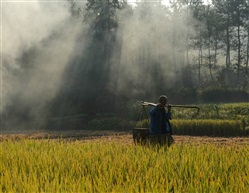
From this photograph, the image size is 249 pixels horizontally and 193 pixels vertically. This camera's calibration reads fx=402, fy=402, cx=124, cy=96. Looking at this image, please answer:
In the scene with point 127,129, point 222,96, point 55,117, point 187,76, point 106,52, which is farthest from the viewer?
point 187,76

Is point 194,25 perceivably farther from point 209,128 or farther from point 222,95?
point 209,128

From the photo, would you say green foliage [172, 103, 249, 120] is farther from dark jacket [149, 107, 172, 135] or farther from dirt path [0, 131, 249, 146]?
dark jacket [149, 107, 172, 135]

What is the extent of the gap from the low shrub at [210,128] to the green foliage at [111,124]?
4.52 meters

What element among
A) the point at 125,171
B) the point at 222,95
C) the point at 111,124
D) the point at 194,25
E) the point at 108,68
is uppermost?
the point at 194,25

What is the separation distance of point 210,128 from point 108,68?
23.5 m

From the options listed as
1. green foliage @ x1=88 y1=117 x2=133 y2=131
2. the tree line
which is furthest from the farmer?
the tree line

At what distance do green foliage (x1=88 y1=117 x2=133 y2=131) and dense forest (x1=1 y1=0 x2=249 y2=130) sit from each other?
5623 mm

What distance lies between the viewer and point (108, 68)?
41.0 meters

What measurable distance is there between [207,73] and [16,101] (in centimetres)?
3337

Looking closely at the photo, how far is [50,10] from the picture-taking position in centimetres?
4109

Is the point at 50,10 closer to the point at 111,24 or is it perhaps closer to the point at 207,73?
the point at 111,24

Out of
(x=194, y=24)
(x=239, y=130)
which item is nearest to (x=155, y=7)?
(x=194, y=24)

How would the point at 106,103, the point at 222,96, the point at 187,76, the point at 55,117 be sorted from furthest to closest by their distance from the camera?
the point at 187,76
the point at 222,96
the point at 106,103
the point at 55,117

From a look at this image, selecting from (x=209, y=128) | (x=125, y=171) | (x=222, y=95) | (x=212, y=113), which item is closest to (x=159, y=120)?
(x=125, y=171)
